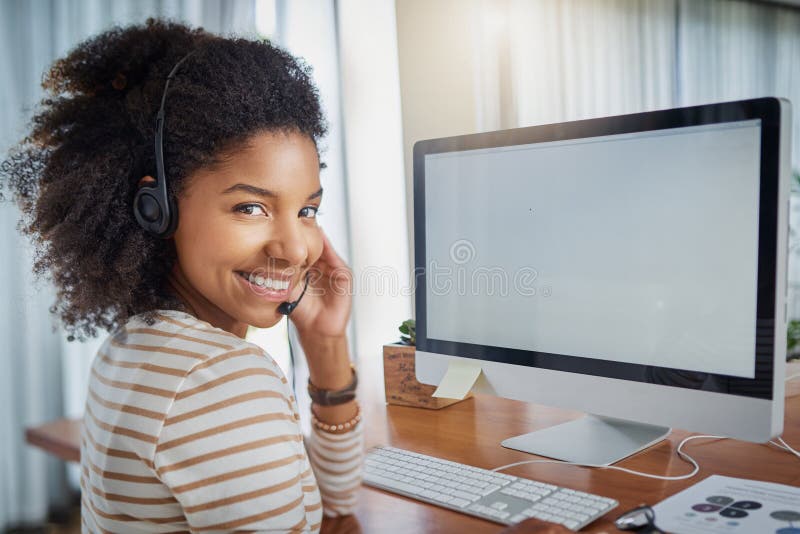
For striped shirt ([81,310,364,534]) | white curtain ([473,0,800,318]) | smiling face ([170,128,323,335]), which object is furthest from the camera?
white curtain ([473,0,800,318])

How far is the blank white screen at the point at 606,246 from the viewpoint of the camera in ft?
2.53

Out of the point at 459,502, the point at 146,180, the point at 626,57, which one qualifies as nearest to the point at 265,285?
the point at 146,180

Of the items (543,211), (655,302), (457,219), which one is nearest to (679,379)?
(655,302)

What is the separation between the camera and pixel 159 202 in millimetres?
664

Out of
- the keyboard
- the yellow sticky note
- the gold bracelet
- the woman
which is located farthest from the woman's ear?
the yellow sticky note

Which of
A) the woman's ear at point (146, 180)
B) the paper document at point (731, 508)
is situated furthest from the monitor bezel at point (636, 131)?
the woman's ear at point (146, 180)

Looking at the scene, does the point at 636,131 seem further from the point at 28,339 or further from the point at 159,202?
the point at 28,339

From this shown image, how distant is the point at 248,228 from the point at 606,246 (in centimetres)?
46

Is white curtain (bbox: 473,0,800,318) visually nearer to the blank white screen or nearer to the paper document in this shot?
the blank white screen

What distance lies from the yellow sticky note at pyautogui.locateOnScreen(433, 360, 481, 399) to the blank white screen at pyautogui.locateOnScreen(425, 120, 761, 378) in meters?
0.04

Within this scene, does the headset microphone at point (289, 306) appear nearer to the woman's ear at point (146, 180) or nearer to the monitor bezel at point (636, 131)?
the woman's ear at point (146, 180)

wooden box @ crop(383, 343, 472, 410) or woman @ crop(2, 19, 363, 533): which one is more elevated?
woman @ crop(2, 19, 363, 533)

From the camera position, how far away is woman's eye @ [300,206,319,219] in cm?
73

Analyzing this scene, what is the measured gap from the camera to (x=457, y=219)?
1.03m
